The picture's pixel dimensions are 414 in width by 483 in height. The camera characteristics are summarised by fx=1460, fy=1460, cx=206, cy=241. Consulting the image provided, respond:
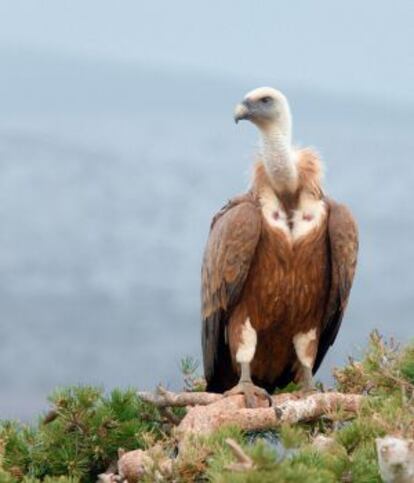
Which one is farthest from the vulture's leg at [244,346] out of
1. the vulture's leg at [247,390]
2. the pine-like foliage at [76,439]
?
the pine-like foliage at [76,439]

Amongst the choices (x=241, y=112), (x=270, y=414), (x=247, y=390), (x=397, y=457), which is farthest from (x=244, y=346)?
(x=397, y=457)

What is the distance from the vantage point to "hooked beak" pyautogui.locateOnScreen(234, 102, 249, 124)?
11273mm

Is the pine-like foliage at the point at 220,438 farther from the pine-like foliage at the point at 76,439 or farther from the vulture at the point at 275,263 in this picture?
the vulture at the point at 275,263

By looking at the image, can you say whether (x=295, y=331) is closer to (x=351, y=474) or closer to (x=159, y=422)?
(x=159, y=422)

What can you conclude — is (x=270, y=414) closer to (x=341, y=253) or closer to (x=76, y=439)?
(x=76, y=439)

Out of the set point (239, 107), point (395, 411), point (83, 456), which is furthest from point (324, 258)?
point (395, 411)

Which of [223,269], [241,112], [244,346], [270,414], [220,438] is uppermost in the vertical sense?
[241,112]

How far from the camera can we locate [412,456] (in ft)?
22.2

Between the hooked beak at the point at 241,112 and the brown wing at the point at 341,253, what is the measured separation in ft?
3.06

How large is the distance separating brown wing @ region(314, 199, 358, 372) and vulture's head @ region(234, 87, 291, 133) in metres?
0.75

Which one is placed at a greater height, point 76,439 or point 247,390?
point 247,390

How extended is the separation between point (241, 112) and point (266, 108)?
274 mm

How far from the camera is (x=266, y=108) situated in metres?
11.5

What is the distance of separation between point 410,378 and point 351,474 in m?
1.62
